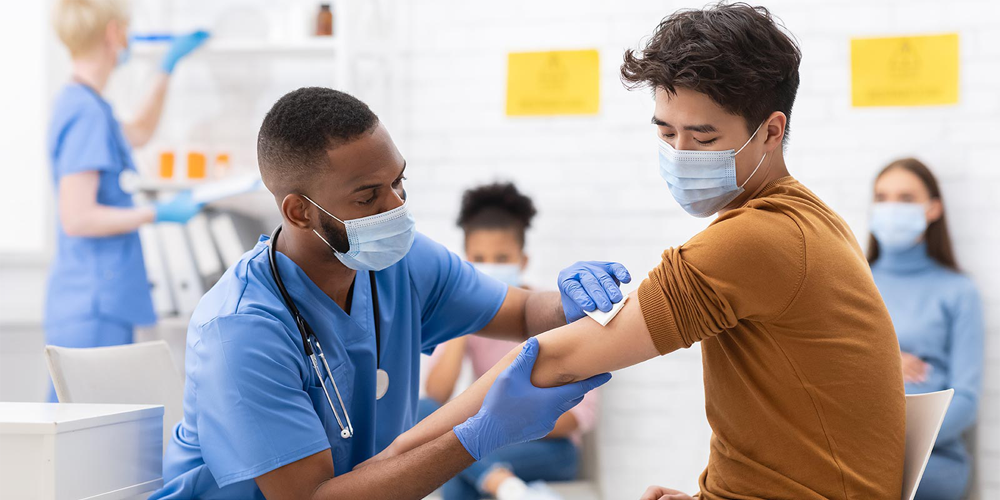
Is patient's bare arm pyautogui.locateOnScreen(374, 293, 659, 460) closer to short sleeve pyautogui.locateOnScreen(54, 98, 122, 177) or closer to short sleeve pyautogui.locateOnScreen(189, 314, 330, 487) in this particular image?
short sleeve pyautogui.locateOnScreen(189, 314, 330, 487)

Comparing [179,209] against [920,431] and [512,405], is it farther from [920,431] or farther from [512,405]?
[920,431]

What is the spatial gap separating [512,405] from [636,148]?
1857 mm

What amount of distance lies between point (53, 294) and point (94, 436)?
163cm

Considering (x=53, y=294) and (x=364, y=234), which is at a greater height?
(x=364, y=234)

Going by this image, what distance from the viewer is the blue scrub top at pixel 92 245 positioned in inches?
101

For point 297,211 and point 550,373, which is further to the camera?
point 297,211

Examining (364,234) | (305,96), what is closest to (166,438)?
(364,234)

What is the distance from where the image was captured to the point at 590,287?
53.2 inches

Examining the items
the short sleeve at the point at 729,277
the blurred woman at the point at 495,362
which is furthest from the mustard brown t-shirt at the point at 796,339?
the blurred woman at the point at 495,362

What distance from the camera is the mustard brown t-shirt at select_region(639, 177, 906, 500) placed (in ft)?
3.75

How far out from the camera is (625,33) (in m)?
2.98

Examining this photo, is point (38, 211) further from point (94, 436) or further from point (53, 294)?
point (94, 436)

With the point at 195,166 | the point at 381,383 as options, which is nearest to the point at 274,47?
the point at 195,166

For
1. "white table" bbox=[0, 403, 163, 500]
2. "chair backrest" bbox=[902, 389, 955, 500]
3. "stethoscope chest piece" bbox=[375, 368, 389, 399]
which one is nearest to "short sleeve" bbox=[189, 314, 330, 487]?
"white table" bbox=[0, 403, 163, 500]
